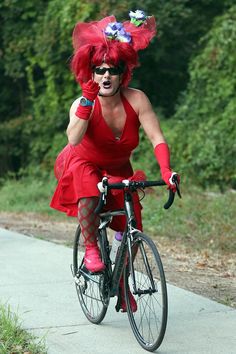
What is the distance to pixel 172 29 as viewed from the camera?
63.2 feet

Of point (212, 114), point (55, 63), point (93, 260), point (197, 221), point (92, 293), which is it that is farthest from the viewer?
point (55, 63)

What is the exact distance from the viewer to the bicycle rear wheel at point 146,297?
5176 millimetres

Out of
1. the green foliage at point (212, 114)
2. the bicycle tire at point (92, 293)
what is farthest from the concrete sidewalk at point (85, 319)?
the green foliage at point (212, 114)

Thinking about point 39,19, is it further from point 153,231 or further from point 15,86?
point 153,231

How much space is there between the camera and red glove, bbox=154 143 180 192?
5.24 meters

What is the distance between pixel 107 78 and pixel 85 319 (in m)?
1.75

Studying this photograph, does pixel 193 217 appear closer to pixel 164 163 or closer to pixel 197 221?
pixel 197 221

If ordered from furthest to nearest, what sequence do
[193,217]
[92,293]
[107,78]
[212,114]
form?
[212,114]
[193,217]
[92,293]
[107,78]

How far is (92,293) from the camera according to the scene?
6145 millimetres

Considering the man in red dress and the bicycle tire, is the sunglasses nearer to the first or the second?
the man in red dress

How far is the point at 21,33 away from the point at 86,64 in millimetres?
16359

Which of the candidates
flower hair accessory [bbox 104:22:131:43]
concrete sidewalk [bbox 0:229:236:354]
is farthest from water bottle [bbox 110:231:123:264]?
flower hair accessory [bbox 104:22:131:43]

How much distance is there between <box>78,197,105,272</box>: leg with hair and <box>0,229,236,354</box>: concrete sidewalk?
46cm

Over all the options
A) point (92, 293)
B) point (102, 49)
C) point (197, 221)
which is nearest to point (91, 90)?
point (102, 49)
